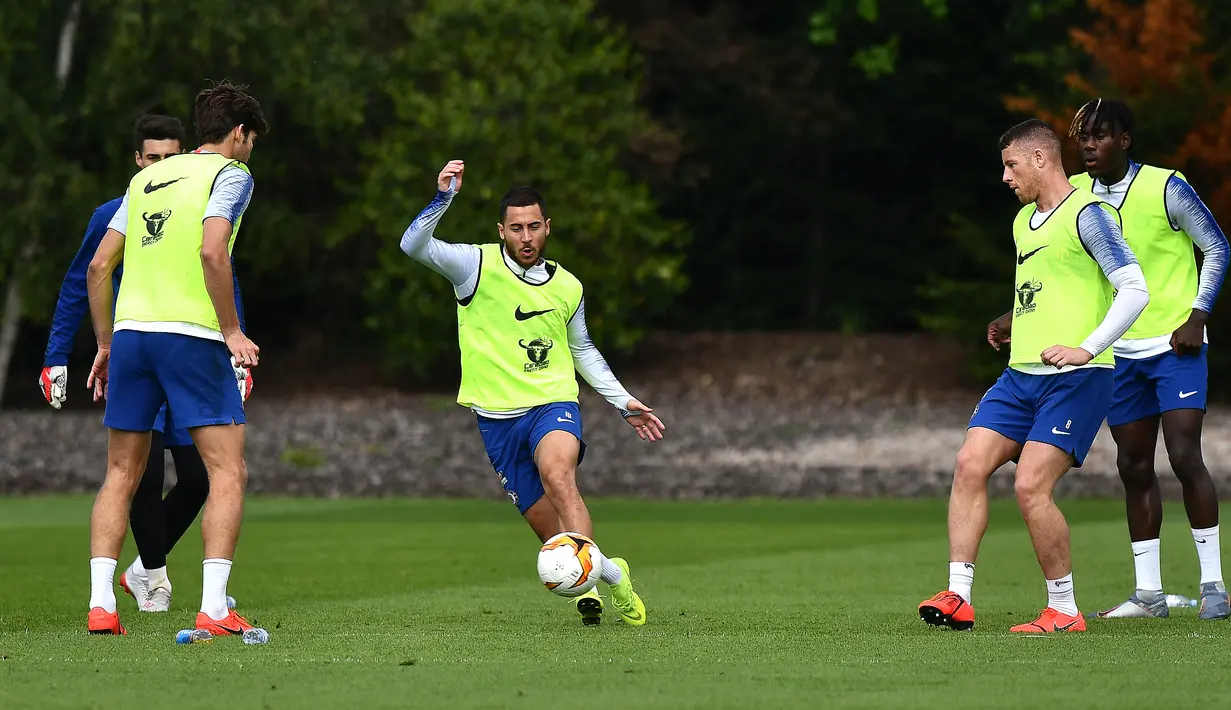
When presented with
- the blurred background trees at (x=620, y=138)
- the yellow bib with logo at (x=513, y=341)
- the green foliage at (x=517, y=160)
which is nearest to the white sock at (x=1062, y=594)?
the yellow bib with logo at (x=513, y=341)

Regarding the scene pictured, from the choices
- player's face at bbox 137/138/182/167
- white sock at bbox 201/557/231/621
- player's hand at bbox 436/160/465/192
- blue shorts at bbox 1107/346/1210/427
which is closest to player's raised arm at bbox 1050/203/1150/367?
blue shorts at bbox 1107/346/1210/427

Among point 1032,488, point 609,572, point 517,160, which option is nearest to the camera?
point 1032,488

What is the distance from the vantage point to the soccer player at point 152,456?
964 centimetres

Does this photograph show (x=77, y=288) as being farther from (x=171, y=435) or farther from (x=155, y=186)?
(x=155, y=186)

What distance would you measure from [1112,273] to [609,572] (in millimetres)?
2659

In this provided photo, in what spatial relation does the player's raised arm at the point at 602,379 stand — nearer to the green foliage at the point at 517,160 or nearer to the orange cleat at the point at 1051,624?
the orange cleat at the point at 1051,624

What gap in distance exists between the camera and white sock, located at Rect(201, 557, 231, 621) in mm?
8133

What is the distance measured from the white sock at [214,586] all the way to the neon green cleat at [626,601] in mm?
1833

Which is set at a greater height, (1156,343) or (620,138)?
(620,138)

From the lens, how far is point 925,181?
41.5 metres

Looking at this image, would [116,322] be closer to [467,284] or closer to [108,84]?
[467,284]

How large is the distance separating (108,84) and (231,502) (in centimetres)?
2392

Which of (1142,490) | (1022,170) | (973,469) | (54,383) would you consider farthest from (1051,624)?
(54,383)

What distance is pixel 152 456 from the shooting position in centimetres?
994
